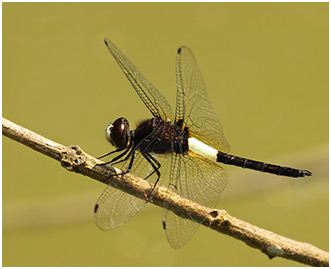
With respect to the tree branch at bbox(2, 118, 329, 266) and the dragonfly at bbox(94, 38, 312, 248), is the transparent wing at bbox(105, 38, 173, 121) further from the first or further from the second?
the tree branch at bbox(2, 118, 329, 266)

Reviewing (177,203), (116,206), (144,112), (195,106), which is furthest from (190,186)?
(144,112)

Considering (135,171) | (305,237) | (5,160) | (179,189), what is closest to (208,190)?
(179,189)

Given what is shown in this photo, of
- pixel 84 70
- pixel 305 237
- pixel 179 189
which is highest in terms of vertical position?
pixel 84 70

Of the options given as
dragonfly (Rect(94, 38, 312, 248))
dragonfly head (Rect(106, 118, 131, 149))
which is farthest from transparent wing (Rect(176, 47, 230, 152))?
dragonfly head (Rect(106, 118, 131, 149))

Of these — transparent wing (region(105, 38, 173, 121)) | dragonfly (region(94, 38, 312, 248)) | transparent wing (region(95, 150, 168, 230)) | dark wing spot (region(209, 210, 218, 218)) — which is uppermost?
transparent wing (region(105, 38, 173, 121))

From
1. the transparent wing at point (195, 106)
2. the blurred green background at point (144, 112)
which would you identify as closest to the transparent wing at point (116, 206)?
the transparent wing at point (195, 106)

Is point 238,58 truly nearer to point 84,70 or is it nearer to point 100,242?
point 84,70
